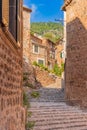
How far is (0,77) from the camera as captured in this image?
5754 millimetres

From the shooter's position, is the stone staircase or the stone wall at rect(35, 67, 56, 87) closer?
the stone staircase

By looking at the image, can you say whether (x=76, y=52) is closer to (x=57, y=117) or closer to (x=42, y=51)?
(x=57, y=117)

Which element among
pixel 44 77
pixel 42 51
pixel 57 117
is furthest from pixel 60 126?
pixel 42 51

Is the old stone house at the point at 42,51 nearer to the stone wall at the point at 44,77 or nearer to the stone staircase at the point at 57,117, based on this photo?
the stone wall at the point at 44,77

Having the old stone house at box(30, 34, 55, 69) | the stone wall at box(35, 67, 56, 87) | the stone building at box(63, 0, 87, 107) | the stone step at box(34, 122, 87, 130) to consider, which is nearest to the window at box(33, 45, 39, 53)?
the old stone house at box(30, 34, 55, 69)

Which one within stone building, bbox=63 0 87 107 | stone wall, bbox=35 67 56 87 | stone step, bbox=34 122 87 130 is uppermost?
stone building, bbox=63 0 87 107

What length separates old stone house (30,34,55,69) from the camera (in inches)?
1739

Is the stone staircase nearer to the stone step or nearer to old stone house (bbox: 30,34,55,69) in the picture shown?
the stone step

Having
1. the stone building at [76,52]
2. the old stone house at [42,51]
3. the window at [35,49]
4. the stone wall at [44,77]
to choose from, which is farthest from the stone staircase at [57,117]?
the window at [35,49]

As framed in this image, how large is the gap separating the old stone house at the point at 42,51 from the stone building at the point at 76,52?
2388cm

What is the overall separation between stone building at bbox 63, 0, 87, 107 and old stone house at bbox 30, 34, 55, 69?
23.9 metres

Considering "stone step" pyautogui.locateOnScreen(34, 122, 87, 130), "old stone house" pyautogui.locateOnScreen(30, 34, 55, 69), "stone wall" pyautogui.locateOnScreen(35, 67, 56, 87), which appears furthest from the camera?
"old stone house" pyautogui.locateOnScreen(30, 34, 55, 69)

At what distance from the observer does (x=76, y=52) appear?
18.5 metres

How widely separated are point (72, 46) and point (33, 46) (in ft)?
82.5
